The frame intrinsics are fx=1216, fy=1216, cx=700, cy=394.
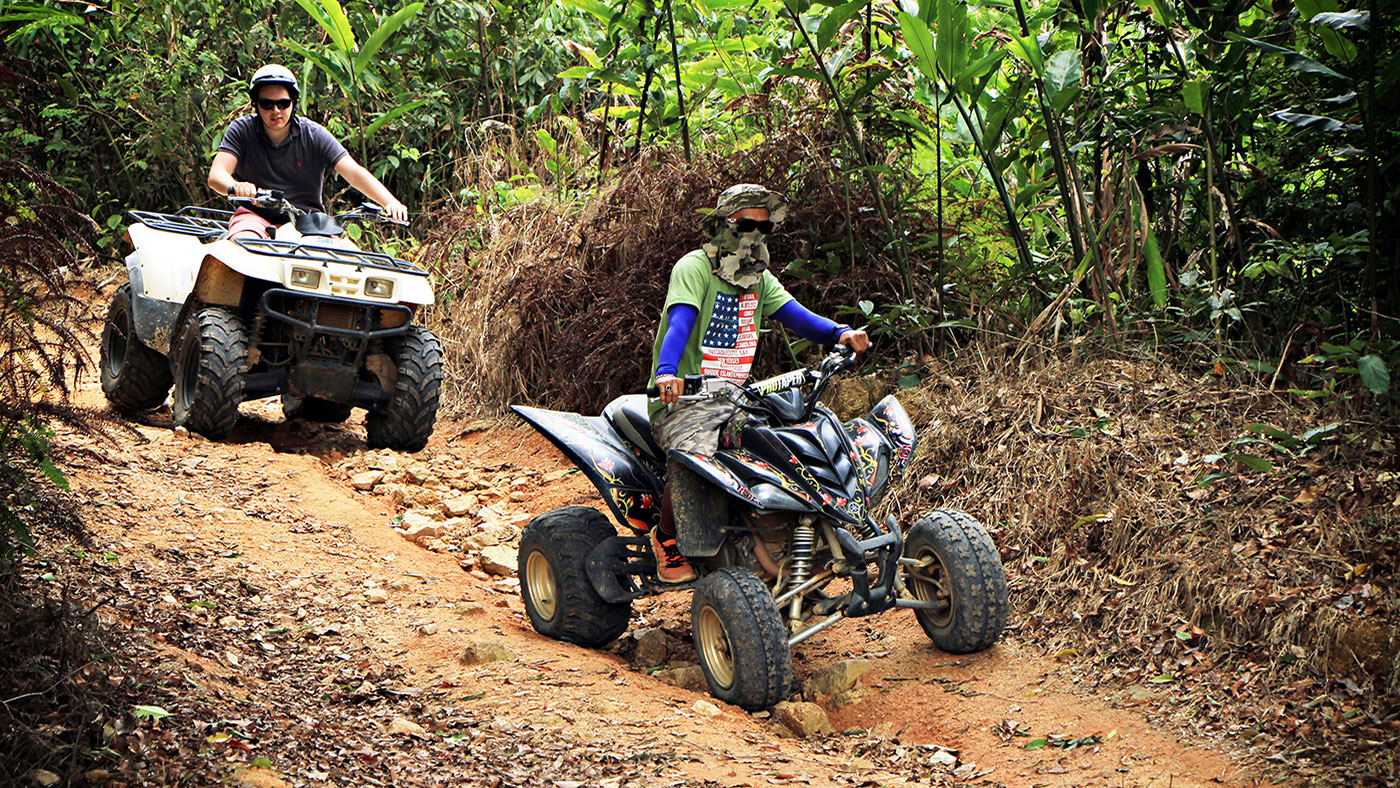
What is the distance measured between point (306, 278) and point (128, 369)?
6.00 feet

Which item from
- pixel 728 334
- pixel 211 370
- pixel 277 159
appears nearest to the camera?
pixel 728 334

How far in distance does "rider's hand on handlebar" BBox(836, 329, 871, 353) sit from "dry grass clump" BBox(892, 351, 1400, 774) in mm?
1428

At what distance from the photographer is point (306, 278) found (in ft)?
22.5

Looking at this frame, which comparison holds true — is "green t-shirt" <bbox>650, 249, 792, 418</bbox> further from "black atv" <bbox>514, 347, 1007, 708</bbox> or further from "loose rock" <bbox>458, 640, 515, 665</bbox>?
"loose rock" <bbox>458, 640, 515, 665</bbox>

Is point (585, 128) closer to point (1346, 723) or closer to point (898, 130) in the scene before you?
point (898, 130)

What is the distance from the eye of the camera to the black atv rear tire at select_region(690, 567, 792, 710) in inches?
164

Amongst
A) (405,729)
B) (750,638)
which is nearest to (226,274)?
(405,729)

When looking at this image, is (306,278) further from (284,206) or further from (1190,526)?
(1190,526)

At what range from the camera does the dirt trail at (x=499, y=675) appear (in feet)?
12.6

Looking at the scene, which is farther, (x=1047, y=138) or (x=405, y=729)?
(x=1047, y=138)

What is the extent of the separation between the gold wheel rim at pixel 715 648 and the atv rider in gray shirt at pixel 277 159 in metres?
3.80

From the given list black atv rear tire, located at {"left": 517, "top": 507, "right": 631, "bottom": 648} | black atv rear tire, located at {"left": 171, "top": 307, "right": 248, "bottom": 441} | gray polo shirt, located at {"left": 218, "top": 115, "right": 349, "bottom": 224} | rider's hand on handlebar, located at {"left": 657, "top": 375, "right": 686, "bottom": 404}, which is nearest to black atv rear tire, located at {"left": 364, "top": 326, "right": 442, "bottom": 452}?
black atv rear tire, located at {"left": 171, "top": 307, "right": 248, "bottom": 441}

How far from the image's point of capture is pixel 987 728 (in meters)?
4.34

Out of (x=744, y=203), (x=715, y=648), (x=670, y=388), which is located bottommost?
(x=715, y=648)
